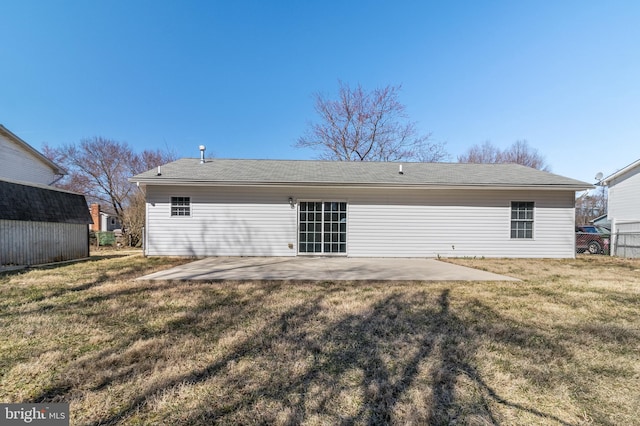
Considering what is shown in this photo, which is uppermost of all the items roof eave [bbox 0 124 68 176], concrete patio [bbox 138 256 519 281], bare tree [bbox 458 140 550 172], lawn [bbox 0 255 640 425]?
bare tree [bbox 458 140 550 172]

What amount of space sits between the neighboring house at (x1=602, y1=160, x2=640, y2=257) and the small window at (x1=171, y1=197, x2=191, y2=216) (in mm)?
17552

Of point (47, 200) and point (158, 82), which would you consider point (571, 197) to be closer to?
point (47, 200)

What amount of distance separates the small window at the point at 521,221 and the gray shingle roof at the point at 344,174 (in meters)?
0.89

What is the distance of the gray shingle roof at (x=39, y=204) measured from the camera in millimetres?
7730

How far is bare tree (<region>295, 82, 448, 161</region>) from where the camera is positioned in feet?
70.6

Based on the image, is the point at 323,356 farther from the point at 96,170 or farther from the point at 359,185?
the point at 96,170

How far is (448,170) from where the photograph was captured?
459 inches

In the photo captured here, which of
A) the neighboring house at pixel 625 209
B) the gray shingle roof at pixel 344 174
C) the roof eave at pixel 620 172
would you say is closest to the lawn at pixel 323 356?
the gray shingle roof at pixel 344 174

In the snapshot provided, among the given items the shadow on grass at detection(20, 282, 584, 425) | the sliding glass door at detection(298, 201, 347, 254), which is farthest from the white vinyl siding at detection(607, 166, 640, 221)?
the shadow on grass at detection(20, 282, 584, 425)

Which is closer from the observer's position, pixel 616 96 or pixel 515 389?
pixel 515 389

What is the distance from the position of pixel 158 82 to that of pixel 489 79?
17749 millimetres

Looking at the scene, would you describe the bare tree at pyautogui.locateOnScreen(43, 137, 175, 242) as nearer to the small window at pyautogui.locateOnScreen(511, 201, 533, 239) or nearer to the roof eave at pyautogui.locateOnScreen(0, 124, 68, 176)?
the roof eave at pyautogui.locateOnScreen(0, 124, 68, 176)

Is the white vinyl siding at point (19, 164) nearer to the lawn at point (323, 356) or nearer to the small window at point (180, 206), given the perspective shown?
the small window at point (180, 206)

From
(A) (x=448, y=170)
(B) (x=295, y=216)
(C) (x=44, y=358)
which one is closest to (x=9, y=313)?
(C) (x=44, y=358)
